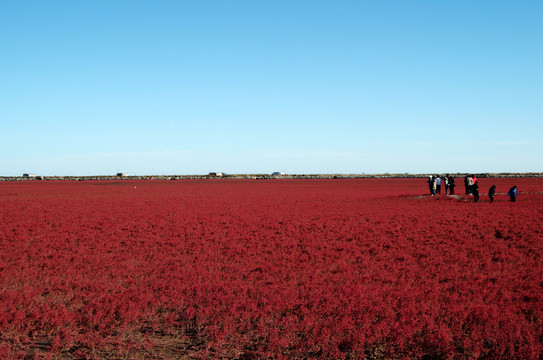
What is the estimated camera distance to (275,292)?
8992mm

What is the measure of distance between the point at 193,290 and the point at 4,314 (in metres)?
3.45

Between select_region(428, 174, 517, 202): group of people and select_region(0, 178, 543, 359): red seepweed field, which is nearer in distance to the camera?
select_region(0, 178, 543, 359): red seepweed field

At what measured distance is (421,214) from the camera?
22594 mm

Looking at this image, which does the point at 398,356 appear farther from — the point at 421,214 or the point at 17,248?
the point at 421,214

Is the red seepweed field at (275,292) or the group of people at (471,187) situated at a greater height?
the group of people at (471,187)

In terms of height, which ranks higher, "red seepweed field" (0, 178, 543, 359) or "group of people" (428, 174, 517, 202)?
"group of people" (428, 174, 517, 202)

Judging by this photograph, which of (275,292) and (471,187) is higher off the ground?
(471,187)

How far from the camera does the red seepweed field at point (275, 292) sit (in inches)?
250

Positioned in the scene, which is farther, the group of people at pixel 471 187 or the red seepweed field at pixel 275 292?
the group of people at pixel 471 187

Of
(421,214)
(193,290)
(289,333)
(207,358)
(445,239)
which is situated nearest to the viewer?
(207,358)

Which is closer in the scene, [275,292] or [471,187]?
[275,292]

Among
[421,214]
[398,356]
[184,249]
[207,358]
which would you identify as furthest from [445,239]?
[207,358]

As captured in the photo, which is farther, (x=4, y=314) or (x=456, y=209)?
(x=456, y=209)

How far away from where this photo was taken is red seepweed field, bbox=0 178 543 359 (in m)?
6.35
